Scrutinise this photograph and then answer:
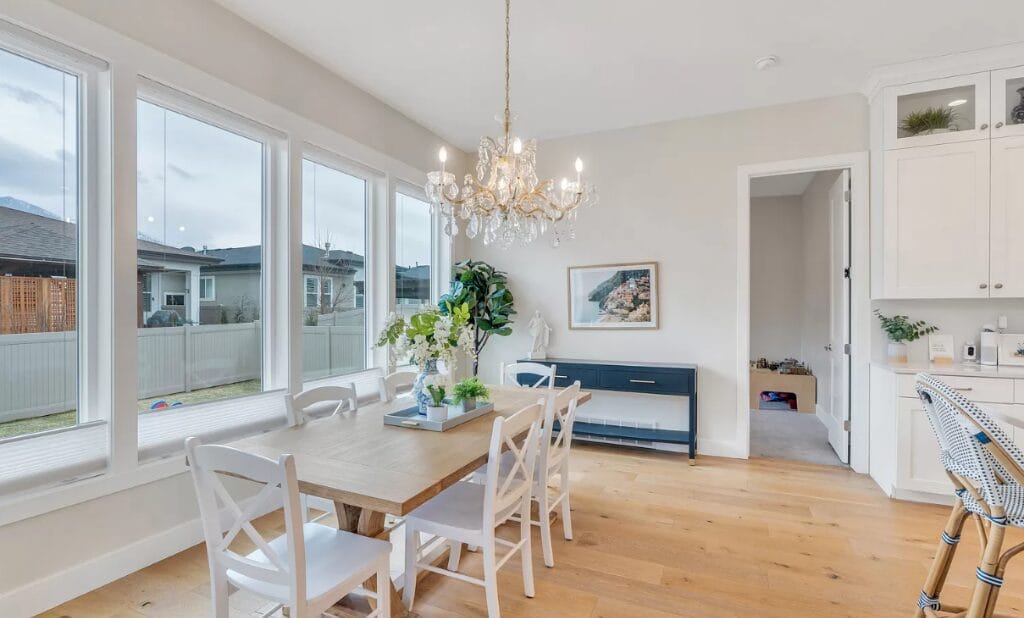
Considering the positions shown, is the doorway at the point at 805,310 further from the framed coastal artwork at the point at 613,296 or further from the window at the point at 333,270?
the window at the point at 333,270

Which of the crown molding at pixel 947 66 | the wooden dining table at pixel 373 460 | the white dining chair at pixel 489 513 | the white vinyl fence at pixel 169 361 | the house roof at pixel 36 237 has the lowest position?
the white dining chair at pixel 489 513

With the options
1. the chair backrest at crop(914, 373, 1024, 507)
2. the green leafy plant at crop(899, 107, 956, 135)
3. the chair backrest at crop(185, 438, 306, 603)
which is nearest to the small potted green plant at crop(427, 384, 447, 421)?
the chair backrest at crop(185, 438, 306, 603)

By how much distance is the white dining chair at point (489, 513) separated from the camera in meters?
1.79

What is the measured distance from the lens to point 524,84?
11.5 feet

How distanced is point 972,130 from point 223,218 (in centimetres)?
A: 487

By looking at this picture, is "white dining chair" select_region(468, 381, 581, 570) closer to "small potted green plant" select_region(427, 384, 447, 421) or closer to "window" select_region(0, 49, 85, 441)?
"small potted green plant" select_region(427, 384, 447, 421)

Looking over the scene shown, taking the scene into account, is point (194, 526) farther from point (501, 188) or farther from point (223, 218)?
point (501, 188)

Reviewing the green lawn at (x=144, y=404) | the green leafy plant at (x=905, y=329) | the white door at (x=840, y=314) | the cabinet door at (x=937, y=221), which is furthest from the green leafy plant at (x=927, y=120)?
the green lawn at (x=144, y=404)

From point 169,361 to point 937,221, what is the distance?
A: 16.1 feet

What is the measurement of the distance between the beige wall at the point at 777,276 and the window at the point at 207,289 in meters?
6.35

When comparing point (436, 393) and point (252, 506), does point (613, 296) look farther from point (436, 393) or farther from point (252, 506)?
point (252, 506)

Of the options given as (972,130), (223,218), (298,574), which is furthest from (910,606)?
(223,218)

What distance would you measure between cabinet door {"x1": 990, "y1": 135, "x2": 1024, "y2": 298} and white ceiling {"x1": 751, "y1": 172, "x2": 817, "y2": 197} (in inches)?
82.2

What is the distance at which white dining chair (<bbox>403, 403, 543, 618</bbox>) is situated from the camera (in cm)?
179
